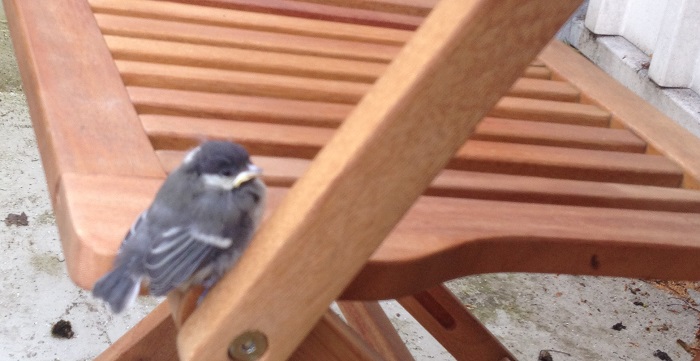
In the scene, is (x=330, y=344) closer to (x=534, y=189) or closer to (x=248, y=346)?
(x=248, y=346)

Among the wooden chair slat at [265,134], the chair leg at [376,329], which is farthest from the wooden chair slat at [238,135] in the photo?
the chair leg at [376,329]

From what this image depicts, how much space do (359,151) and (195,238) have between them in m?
0.22

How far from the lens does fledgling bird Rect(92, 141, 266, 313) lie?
784 millimetres

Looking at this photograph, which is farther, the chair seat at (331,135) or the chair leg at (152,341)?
the chair leg at (152,341)

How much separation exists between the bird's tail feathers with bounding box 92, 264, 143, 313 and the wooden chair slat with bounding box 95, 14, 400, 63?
689mm

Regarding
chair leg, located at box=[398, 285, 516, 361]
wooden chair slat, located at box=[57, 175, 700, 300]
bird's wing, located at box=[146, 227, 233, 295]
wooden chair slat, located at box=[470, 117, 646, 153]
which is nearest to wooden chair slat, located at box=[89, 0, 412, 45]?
wooden chair slat, located at box=[470, 117, 646, 153]

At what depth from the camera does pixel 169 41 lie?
1.40 meters

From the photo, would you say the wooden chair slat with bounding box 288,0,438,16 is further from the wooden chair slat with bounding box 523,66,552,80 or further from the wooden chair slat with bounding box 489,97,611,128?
the wooden chair slat with bounding box 489,97,611,128

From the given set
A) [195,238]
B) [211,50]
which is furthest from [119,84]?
[195,238]

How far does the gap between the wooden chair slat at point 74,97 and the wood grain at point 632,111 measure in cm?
82

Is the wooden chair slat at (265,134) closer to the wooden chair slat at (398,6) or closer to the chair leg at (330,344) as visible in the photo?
the chair leg at (330,344)

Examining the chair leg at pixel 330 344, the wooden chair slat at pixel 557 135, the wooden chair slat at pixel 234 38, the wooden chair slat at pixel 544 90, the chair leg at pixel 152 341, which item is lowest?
Result: the chair leg at pixel 152 341

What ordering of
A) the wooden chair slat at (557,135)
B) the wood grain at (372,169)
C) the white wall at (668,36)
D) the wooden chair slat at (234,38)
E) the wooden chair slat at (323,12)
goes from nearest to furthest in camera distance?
the wood grain at (372,169)
the wooden chair slat at (557,135)
the wooden chair slat at (234,38)
the wooden chair slat at (323,12)
the white wall at (668,36)

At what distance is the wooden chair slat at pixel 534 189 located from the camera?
105cm
